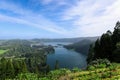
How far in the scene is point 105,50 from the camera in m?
64.6

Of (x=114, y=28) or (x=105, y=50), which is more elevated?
(x=114, y=28)

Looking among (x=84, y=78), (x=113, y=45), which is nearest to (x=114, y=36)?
(x=113, y=45)

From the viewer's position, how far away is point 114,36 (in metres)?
63.2

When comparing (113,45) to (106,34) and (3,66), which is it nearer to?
(106,34)

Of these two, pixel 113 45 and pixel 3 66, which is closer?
pixel 113 45

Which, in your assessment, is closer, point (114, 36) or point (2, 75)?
point (114, 36)

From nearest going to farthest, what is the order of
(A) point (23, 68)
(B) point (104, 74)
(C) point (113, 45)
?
(B) point (104, 74), (C) point (113, 45), (A) point (23, 68)

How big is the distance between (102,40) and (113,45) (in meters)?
4.99

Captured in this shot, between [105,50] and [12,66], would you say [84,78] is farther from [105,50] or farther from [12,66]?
[12,66]

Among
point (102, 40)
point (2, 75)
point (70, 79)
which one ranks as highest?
point (102, 40)

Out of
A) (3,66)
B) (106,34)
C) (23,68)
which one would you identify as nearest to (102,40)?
(106,34)

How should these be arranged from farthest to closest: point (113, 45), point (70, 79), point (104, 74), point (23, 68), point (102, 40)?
point (23, 68) → point (102, 40) → point (113, 45) → point (70, 79) → point (104, 74)

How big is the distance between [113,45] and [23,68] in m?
32.2

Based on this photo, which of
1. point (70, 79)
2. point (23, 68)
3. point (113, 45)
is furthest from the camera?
point (23, 68)
